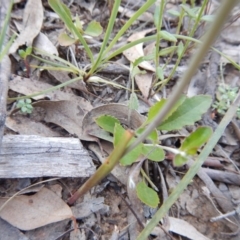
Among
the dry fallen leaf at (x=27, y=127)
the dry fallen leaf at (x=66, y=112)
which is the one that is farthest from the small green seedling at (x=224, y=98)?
the dry fallen leaf at (x=27, y=127)

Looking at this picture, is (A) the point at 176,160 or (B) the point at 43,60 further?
(B) the point at 43,60

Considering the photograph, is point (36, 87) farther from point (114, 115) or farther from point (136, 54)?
point (136, 54)

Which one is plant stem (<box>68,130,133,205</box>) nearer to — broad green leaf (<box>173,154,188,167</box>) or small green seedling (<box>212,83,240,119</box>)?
broad green leaf (<box>173,154,188,167</box>)

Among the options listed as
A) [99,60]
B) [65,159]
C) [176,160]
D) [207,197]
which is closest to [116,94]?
[99,60]

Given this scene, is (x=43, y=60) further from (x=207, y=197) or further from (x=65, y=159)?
(x=207, y=197)

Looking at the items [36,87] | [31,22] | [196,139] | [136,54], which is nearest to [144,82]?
[136,54]

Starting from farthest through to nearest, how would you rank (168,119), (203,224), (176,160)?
(203,224) → (168,119) → (176,160)
